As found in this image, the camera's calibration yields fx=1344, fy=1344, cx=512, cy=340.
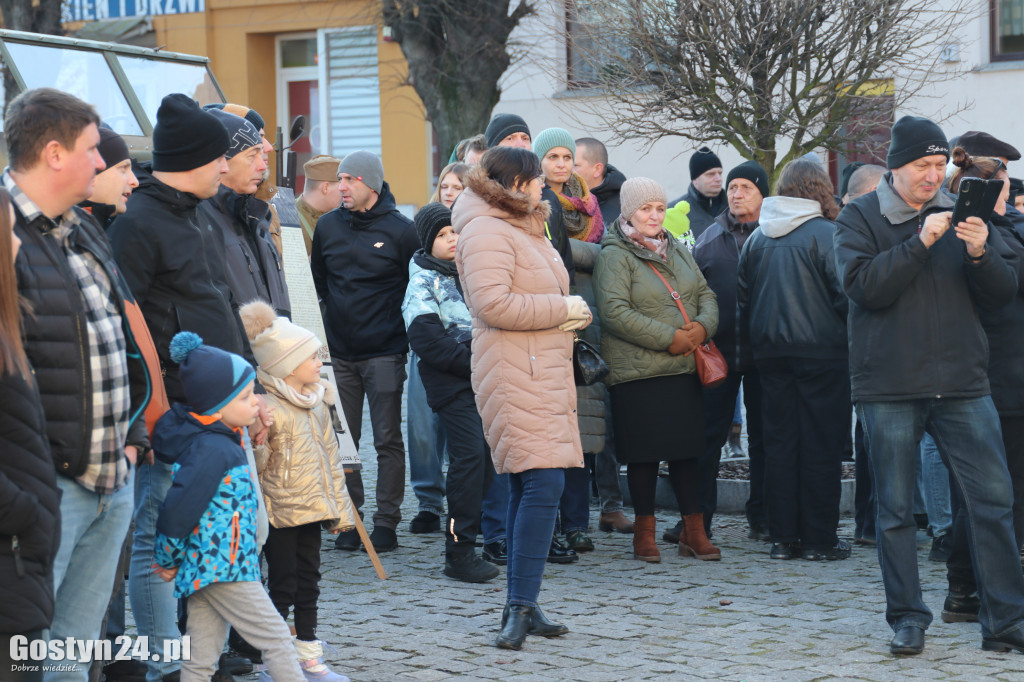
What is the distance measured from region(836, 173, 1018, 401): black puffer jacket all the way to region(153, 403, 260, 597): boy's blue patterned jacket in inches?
99.9

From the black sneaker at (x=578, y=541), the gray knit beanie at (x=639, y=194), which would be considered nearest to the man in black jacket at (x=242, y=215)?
the gray knit beanie at (x=639, y=194)

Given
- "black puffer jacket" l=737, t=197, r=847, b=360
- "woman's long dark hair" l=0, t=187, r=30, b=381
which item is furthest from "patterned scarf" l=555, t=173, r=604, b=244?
"woman's long dark hair" l=0, t=187, r=30, b=381

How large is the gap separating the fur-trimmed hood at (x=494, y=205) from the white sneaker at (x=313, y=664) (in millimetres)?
1804

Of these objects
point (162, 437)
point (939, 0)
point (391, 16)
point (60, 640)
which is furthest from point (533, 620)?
point (391, 16)

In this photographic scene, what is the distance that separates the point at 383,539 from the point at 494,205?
2550 mm

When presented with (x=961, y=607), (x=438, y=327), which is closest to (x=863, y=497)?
(x=961, y=607)

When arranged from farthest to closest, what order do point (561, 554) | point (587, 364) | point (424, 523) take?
point (424, 523), point (561, 554), point (587, 364)

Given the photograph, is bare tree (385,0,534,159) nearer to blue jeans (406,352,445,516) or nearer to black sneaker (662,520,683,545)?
blue jeans (406,352,445,516)

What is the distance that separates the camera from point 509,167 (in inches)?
217

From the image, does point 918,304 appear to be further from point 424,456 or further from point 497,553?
point 424,456

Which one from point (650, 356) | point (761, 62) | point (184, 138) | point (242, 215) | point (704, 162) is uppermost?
point (761, 62)

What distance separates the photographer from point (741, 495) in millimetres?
8336

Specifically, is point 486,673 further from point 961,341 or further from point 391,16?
point 391,16

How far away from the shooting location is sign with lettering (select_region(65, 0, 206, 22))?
1900 cm
